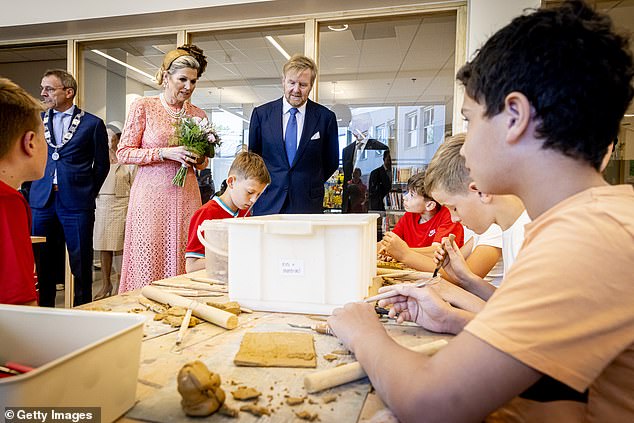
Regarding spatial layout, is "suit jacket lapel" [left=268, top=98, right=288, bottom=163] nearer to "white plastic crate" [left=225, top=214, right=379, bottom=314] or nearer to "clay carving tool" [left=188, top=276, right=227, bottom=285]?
"clay carving tool" [left=188, top=276, right=227, bottom=285]

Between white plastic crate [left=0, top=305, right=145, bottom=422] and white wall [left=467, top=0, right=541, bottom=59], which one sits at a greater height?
white wall [left=467, top=0, right=541, bottom=59]

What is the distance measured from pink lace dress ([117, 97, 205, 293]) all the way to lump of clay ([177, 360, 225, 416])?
6.80 ft

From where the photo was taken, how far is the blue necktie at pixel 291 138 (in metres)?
2.88

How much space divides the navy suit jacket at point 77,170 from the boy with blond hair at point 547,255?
9.03 feet

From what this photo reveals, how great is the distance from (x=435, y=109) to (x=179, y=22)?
2.22 meters

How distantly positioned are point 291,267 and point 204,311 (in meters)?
0.24

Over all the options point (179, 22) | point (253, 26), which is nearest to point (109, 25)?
point (179, 22)

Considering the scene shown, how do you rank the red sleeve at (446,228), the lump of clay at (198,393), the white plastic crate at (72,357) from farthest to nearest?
1. the red sleeve at (446,228)
2. the lump of clay at (198,393)
3. the white plastic crate at (72,357)

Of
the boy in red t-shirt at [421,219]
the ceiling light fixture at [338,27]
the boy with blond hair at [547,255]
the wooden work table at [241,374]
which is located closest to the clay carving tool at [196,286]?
the wooden work table at [241,374]

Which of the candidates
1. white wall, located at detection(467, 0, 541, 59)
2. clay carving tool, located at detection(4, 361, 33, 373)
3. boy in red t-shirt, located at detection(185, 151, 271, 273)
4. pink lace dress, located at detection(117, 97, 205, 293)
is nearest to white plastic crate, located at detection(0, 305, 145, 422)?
clay carving tool, located at detection(4, 361, 33, 373)

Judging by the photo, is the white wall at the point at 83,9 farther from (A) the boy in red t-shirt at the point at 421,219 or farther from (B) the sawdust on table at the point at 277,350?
(B) the sawdust on table at the point at 277,350

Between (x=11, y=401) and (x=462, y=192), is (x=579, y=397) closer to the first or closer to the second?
(x=11, y=401)

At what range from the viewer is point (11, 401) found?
0.49m

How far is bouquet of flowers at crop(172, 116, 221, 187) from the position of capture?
8.02 feet
